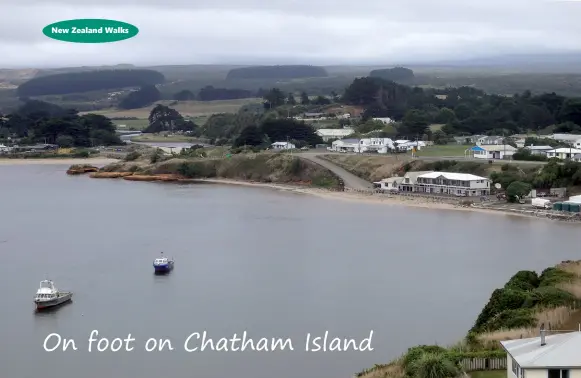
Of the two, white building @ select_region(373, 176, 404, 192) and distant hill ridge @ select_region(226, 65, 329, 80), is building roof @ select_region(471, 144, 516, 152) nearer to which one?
white building @ select_region(373, 176, 404, 192)

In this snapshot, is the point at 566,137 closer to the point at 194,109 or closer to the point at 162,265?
the point at 162,265

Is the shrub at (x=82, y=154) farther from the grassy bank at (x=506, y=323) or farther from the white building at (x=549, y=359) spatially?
the white building at (x=549, y=359)

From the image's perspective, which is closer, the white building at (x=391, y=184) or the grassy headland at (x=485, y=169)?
the grassy headland at (x=485, y=169)

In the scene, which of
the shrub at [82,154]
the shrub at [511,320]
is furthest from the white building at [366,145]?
the shrub at [511,320]

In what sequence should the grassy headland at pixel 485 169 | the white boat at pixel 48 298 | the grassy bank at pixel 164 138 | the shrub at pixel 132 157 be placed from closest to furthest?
the white boat at pixel 48 298
the grassy headland at pixel 485 169
the shrub at pixel 132 157
the grassy bank at pixel 164 138

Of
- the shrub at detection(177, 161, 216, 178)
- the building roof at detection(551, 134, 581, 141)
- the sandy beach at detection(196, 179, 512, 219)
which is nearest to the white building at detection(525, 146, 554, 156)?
the building roof at detection(551, 134, 581, 141)

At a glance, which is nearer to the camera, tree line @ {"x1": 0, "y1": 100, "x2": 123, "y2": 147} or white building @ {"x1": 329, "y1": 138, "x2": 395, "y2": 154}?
white building @ {"x1": 329, "y1": 138, "x2": 395, "y2": 154}
